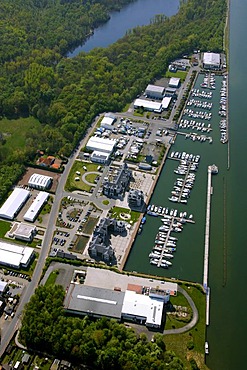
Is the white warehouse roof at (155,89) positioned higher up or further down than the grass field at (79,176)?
higher up

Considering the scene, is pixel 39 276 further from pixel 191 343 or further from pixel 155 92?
pixel 155 92

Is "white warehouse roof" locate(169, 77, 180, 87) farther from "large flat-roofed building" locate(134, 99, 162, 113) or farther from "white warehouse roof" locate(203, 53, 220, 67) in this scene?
"white warehouse roof" locate(203, 53, 220, 67)

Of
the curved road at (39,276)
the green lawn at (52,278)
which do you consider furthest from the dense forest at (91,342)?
the green lawn at (52,278)

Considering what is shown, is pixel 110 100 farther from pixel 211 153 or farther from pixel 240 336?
pixel 240 336

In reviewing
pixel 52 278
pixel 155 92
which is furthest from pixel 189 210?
pixel 155 92

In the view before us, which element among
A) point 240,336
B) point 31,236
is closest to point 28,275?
point 31,236

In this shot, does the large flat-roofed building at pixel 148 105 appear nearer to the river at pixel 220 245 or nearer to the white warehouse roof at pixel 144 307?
the river at pixel 220 245
